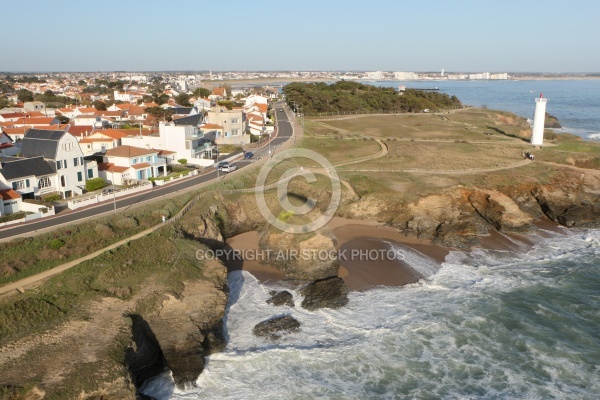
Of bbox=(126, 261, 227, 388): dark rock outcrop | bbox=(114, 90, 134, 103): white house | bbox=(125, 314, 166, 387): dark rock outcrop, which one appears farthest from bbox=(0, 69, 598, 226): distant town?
bbox=(114, 90, 134, 103): white house

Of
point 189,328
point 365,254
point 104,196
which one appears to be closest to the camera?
point 189,328

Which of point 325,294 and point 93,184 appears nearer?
point 325,294

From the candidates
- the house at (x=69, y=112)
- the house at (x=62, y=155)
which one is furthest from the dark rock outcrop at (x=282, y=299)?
the house at (x=69, y=112)

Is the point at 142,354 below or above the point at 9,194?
below

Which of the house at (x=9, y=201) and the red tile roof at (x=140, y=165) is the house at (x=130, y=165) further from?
the house at (x=9, y=201)

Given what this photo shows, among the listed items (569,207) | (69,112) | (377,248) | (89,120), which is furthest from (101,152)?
(569,207)

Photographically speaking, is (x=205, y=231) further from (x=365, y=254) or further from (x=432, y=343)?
(x=432, y=343)

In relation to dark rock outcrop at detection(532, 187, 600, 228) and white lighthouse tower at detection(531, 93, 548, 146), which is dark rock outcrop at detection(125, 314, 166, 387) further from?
white lighthouse tower at detection(531, 93, 548, 146)

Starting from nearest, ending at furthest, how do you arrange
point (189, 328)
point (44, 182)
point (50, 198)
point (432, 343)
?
point (189, 328) → point (432, 343) → point (50, 198) → point (44, 182)
